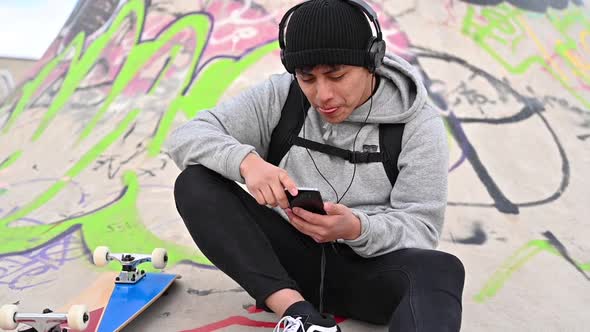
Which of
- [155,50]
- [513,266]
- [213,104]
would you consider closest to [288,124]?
[513,266]

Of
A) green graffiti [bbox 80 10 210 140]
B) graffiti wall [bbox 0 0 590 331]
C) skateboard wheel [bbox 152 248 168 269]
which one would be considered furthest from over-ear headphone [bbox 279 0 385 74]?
green graffiti [bbox 80 10 210 140]

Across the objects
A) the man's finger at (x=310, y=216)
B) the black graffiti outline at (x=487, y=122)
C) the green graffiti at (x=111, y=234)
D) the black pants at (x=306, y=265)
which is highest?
the man's finger at (x=310, y=216)

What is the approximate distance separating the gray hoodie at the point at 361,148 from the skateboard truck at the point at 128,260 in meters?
0.69

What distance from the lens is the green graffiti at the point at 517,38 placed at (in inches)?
242

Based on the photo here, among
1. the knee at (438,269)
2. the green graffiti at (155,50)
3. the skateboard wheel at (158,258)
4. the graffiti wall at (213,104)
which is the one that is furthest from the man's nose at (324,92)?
the green graffiti at (155,50)

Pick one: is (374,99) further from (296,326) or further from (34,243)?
(34,243)

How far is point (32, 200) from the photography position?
16.1 feet

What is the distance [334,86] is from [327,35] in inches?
8.1

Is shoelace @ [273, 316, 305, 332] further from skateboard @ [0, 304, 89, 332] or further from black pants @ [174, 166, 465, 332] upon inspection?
skateboard @ [0, 304, 89, 332]

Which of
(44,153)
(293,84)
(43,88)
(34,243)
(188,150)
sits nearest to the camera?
(188,150)

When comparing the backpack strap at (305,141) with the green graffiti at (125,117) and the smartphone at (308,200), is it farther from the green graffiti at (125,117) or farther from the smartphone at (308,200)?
the green graffiti at (125,117)

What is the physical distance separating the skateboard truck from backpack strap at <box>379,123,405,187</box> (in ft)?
4.17

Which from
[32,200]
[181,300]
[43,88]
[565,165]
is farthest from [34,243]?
[565,165]

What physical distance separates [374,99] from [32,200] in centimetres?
331
